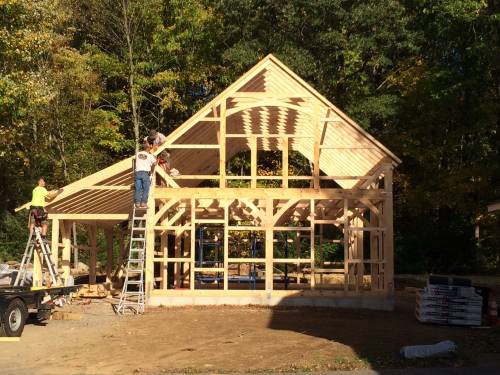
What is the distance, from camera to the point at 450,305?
15.0 metres

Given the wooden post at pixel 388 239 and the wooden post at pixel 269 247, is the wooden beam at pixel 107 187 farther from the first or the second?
the wooden post at pixel 388 239

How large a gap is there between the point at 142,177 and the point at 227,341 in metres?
5.63

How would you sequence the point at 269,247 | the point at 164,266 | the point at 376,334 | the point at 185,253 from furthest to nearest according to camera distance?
1. the point at 185,253
2. the point at 164,266
3. the point at 269,247
4. the point at 376,334

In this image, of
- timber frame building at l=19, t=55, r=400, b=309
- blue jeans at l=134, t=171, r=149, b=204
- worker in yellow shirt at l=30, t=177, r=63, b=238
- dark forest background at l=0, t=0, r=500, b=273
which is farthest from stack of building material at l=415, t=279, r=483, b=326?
dark forest background at l=0, t=0, r=500, b=273

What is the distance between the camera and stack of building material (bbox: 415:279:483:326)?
14797 mm

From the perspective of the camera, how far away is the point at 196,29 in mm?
34500

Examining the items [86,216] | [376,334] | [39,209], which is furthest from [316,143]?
[39,209]

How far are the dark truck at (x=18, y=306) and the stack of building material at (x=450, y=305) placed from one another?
25.3 ft

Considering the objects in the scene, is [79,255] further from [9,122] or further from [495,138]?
[495,138]

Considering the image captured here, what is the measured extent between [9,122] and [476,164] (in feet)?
59.8

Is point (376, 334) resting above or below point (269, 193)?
below

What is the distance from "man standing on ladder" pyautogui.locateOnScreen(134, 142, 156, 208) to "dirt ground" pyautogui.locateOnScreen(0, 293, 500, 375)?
262 centimetres

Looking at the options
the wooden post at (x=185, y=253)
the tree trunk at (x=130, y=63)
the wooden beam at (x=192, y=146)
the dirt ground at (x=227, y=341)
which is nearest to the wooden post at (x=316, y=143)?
the wooden beam at (x=192, y=146)

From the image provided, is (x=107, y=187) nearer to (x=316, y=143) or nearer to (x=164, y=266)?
(x=164, y=266)
